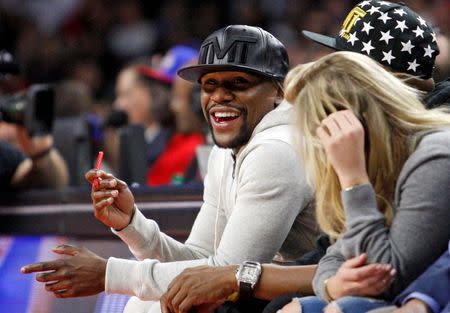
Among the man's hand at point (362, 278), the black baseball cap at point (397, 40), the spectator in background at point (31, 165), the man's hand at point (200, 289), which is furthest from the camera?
the spectator in background at point (31, 165)

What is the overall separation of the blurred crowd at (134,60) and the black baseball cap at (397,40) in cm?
128

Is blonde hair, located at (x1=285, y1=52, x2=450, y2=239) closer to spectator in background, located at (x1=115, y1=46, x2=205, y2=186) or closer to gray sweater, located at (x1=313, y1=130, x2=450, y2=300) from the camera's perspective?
gray sweater, located at (x1=313, y1=130, x2=450, y2=300)

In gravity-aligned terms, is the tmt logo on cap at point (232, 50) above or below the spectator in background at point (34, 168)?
above

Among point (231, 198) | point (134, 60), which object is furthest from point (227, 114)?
point (134, 60)

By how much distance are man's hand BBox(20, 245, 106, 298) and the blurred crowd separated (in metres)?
1.85

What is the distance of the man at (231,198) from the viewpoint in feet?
11.5

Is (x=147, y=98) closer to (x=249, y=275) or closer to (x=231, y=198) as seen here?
(x=231, y=198)

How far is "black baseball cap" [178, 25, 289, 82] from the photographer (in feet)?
12.3

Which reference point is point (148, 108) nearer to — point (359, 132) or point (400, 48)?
point (400, 48)

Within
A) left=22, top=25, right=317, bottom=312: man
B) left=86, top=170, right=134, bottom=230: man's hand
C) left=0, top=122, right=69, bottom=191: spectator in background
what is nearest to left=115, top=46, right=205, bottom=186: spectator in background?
left=0, top=122, right=69, bottom=191: spectator in background

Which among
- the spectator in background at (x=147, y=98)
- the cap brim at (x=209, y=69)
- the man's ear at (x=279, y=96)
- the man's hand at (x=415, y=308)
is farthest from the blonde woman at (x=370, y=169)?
the spectator in background at (x=147, y=98)

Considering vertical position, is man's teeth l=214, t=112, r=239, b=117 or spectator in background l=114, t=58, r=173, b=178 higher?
man's teeth l=214, t=112, r=239, b=117

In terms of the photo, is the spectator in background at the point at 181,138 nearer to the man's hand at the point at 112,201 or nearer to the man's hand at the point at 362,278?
the man's hand at the point at 112,201

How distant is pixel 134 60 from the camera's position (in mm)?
10219
